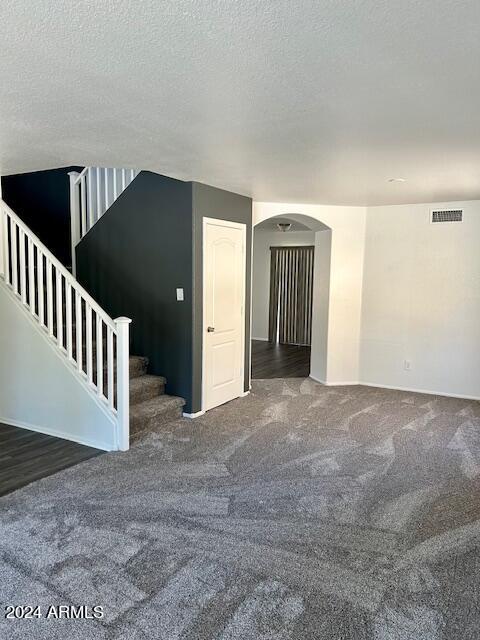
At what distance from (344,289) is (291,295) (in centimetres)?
346

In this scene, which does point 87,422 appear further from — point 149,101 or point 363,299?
point 363,299

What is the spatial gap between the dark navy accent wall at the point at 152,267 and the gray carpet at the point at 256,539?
0.96m

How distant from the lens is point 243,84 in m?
2.31

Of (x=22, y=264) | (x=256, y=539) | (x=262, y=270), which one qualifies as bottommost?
(x=256, y=539)

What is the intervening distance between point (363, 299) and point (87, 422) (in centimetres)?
401

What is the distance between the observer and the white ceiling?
5.66 feet

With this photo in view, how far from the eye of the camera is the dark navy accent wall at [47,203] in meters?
6.32

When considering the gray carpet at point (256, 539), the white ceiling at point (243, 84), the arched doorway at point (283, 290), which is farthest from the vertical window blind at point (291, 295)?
the white ceiling at point (243, 84)

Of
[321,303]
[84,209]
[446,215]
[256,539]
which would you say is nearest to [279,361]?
[321,303]

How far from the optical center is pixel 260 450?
4.10 metres

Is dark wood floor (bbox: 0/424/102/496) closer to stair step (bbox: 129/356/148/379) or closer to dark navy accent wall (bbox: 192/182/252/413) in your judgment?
stair step (bbox: 129/356/148/379)

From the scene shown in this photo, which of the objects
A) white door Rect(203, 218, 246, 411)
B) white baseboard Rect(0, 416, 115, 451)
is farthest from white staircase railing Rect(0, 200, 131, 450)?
white door Rect(203, 218, 246, 411)

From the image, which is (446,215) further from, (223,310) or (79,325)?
(79,325)

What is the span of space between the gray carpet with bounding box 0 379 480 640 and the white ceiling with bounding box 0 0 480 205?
2.41 meters
